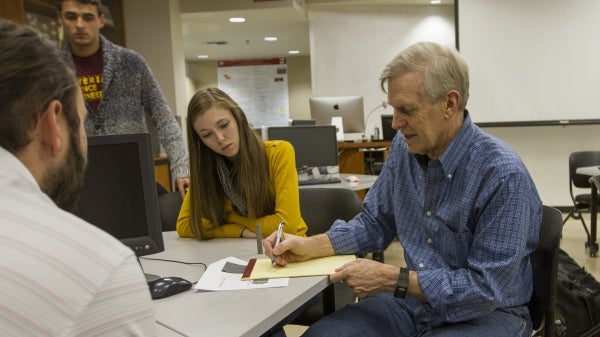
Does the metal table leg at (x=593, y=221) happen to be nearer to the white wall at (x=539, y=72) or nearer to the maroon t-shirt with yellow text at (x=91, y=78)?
the white wall at (x=539, y=72)

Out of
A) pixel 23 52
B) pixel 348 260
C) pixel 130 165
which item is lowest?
pixel 348 260

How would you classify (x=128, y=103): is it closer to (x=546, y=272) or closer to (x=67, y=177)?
(x=67, y=177)

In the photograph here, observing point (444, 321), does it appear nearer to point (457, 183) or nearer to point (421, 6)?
point (457, 183)

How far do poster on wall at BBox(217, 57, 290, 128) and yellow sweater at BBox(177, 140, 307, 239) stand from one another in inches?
354

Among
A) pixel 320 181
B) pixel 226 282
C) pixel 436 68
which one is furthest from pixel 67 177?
pixel 320 181

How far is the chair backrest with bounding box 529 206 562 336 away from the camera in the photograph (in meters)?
1.32

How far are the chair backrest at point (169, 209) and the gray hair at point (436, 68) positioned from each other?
4.09ft

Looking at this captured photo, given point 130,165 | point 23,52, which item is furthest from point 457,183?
point 23,52

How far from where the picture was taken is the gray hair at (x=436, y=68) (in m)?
1.32

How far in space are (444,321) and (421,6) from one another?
Answer: 19.2 ft

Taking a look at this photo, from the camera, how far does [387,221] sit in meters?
1.62

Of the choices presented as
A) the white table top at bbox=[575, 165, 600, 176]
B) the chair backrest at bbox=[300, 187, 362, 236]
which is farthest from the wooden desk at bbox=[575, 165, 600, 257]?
the chair backrest at bbox=[300, 187, 362, 236]

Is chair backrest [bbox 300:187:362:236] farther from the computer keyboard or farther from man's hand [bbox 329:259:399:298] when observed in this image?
the computer keyboard

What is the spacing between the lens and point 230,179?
1919mm
